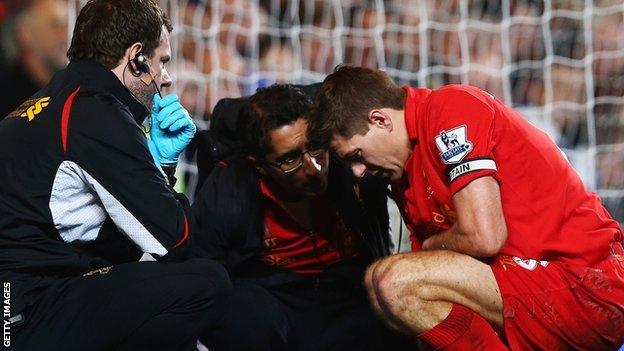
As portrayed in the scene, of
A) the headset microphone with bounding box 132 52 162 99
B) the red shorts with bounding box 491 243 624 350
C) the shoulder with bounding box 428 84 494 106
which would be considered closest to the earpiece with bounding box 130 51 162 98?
the headset microphone with bounding box 132 52 162 99

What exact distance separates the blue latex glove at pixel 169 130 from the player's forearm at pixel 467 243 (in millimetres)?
749

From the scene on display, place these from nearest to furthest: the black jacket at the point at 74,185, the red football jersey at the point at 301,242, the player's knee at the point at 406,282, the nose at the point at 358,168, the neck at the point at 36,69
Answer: the black jacket at the point at 74,185, the player's knee at the point at 406,282, the nose at the point at 358,168, the red football jersey at the point at 301,242, the neck at the point at 36,69

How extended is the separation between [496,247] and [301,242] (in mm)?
762

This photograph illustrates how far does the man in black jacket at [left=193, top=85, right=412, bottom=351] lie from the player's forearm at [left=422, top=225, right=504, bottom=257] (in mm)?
482

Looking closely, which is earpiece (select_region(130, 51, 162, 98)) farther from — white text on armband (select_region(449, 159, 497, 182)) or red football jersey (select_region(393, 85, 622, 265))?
white text on armband (select_region(449, 159, 497, 182))

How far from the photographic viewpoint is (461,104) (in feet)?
7.43

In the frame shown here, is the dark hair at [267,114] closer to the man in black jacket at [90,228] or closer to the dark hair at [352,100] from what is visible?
the dark hair at [352,100]

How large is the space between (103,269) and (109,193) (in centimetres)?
20

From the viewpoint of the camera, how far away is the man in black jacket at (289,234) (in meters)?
2.71

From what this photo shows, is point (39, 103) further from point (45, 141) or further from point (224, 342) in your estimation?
point (224, 342)

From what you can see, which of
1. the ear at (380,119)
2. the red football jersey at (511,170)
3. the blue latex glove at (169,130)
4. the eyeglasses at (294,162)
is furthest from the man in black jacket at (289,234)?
the red football jersey at (511,170)

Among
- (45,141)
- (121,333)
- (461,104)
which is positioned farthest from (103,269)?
(461,104)

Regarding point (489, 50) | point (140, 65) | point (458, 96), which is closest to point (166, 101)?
point (140, 65)

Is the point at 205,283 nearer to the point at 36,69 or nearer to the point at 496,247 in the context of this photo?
the point at 496,247
